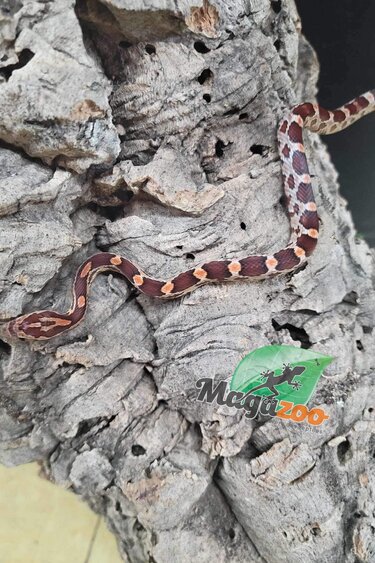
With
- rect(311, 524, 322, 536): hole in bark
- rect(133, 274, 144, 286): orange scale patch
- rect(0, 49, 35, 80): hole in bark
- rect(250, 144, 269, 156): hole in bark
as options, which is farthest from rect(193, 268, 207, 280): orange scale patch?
rect(311, 524, 322, 536): hole in bark

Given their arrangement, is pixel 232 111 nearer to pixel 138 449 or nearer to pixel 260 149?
pixel 260 149

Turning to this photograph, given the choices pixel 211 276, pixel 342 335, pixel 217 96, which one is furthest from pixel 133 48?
pixel 342 335

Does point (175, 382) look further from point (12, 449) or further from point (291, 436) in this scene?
point (12, 449)

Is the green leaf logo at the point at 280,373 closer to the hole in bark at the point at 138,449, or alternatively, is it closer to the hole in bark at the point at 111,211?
the hole in bark at the point at 138,449

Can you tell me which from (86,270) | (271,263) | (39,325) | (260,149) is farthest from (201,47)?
(39,325)

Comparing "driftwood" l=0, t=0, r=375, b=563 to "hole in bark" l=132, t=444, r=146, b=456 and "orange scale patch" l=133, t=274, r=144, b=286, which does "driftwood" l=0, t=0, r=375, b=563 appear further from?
"orange scale patch" l=133, t=274, r=144, b=286

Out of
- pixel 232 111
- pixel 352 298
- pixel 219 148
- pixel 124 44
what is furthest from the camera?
pixel 352 298

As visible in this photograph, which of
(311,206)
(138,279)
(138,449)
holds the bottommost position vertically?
(138,449)
